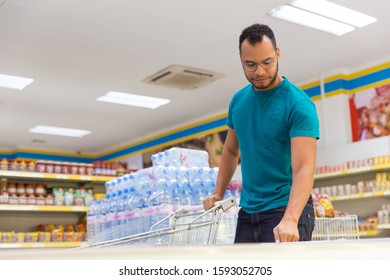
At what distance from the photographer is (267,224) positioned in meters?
2.08

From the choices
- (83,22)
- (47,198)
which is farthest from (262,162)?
(47,198)

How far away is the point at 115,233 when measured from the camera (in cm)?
409

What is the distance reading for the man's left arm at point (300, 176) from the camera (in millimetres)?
1754

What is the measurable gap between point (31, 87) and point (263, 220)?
6.89m

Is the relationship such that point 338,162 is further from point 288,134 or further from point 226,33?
point 288,134

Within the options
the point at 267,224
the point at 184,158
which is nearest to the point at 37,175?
the point at 184,158

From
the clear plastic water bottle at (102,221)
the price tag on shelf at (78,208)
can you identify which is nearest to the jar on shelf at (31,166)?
the price tag on shelf at (78,208)

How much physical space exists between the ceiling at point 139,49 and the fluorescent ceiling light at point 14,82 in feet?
0.44

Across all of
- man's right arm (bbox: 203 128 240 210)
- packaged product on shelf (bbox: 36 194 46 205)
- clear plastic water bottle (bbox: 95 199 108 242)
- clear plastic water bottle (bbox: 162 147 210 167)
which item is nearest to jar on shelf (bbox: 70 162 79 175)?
packaged product on shelf (bbox: 36 194 46 205)

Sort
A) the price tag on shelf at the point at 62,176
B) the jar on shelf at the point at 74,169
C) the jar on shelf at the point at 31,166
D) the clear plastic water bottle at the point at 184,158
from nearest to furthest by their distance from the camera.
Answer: the clear plastic water bottle at the point at 184,158 → the jar on shelf at the point at 31,166 → the price tag on shelf at the point at 62,176 → the jar on shelf at the point at 74,169

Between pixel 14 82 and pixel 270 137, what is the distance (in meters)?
6.78

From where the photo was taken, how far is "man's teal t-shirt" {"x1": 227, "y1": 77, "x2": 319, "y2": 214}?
78.6 inches

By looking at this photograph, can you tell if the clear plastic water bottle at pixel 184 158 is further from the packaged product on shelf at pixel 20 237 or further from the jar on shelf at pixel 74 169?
the packaged product on shelf at pixel 20 237

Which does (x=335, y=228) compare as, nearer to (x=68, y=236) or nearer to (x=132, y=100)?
(x=68, y=236)
